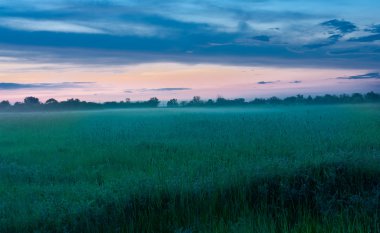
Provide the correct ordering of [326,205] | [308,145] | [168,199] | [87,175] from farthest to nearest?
[308,145] → [87,175] → [168,199] → [326,205]

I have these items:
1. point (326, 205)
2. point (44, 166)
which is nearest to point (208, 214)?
point (326, 205)

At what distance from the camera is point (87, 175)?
11.9 m

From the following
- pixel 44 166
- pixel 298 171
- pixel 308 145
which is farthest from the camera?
pixel 308 145

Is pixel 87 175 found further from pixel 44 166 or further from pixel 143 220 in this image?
pixel 143 220

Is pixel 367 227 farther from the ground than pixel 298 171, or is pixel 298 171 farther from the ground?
pixel 298 171

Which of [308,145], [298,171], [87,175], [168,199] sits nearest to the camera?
[168,199]

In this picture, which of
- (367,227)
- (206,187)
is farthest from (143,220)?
(367,227)

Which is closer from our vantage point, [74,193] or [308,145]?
[74,193]

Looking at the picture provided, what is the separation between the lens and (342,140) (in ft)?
51.7

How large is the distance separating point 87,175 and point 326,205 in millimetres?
7043

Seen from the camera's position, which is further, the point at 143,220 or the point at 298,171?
the point at 298,171

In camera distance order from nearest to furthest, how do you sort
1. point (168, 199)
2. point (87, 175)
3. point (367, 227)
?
point (367, 227), point (168, 199), point (87, 175)

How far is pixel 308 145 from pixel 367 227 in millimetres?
8241

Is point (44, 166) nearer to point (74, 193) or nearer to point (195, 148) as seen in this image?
point (74, 193)
